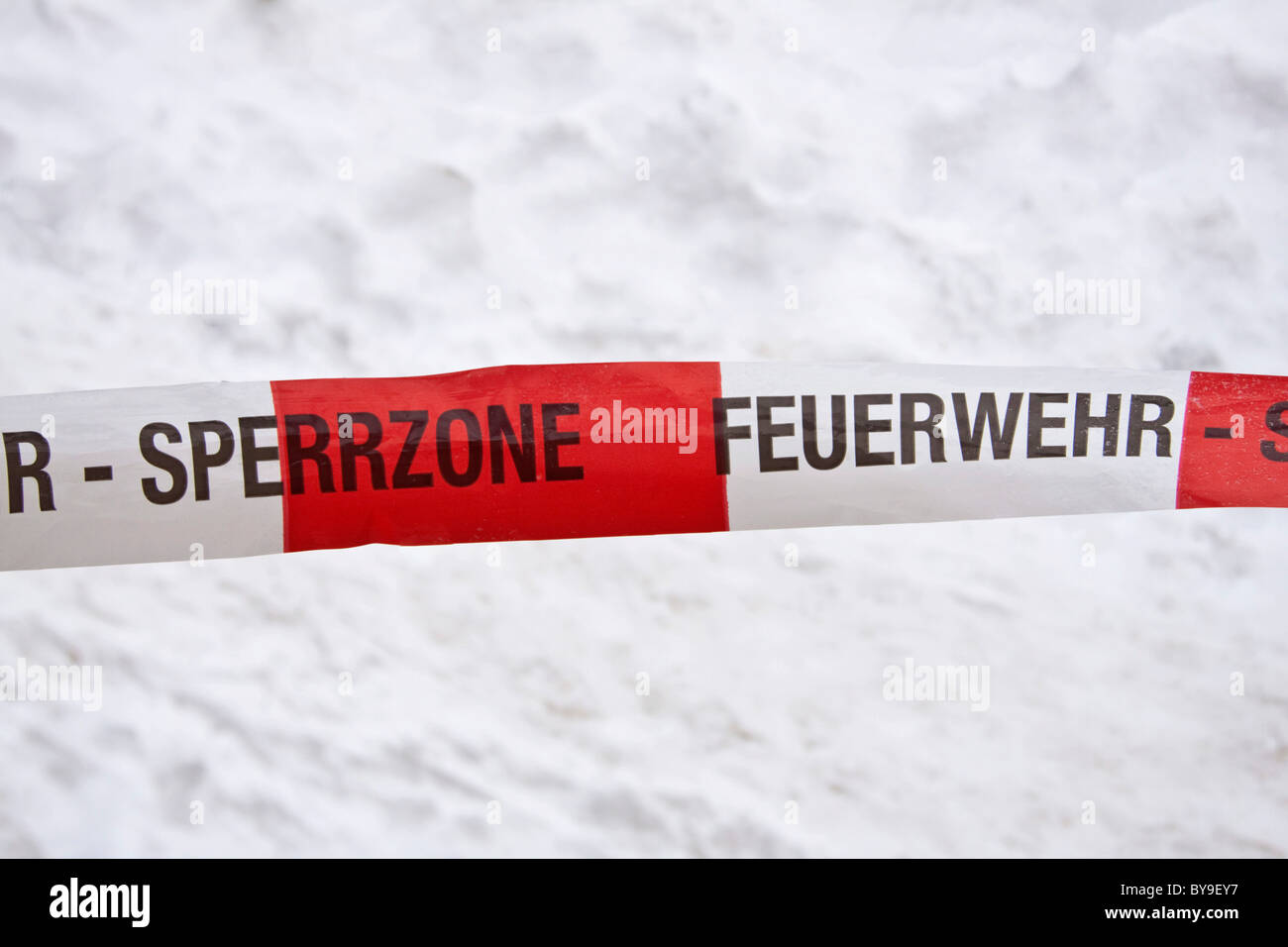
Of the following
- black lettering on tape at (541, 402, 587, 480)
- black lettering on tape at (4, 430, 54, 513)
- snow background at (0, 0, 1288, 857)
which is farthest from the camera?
snow background at (0, 0, 1288, 857)

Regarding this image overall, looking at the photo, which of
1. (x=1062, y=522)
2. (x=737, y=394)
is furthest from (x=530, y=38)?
(x=1062, y=522)

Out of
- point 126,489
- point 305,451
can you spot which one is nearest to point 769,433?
point 305,451

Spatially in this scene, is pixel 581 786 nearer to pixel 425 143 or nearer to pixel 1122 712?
pixel 1122 712

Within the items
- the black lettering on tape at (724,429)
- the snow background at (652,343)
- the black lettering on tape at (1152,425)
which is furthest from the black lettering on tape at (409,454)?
the black lettering on tape at (1152,425)

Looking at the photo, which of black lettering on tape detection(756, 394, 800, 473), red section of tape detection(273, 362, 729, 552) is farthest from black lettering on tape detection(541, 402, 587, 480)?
black lettering on tape detection(756, 394, 800, 473)

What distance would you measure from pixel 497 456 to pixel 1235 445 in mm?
1646

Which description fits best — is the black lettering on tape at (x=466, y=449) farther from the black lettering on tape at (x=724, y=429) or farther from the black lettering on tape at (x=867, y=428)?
the black lettering on tape at (x=867, y=428)

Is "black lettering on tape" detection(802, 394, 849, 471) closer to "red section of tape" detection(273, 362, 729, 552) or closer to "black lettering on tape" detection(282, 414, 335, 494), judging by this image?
"red section of tape" detection(273, 362, 729, 552)

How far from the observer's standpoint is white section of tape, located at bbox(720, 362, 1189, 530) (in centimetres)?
214

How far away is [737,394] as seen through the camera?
2.14 metres

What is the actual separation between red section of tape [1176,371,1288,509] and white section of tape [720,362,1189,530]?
4cm

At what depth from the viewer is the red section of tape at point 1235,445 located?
215cm

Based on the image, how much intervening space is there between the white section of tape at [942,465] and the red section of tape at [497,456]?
0.43 feet

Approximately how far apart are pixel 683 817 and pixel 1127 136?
2200mm
